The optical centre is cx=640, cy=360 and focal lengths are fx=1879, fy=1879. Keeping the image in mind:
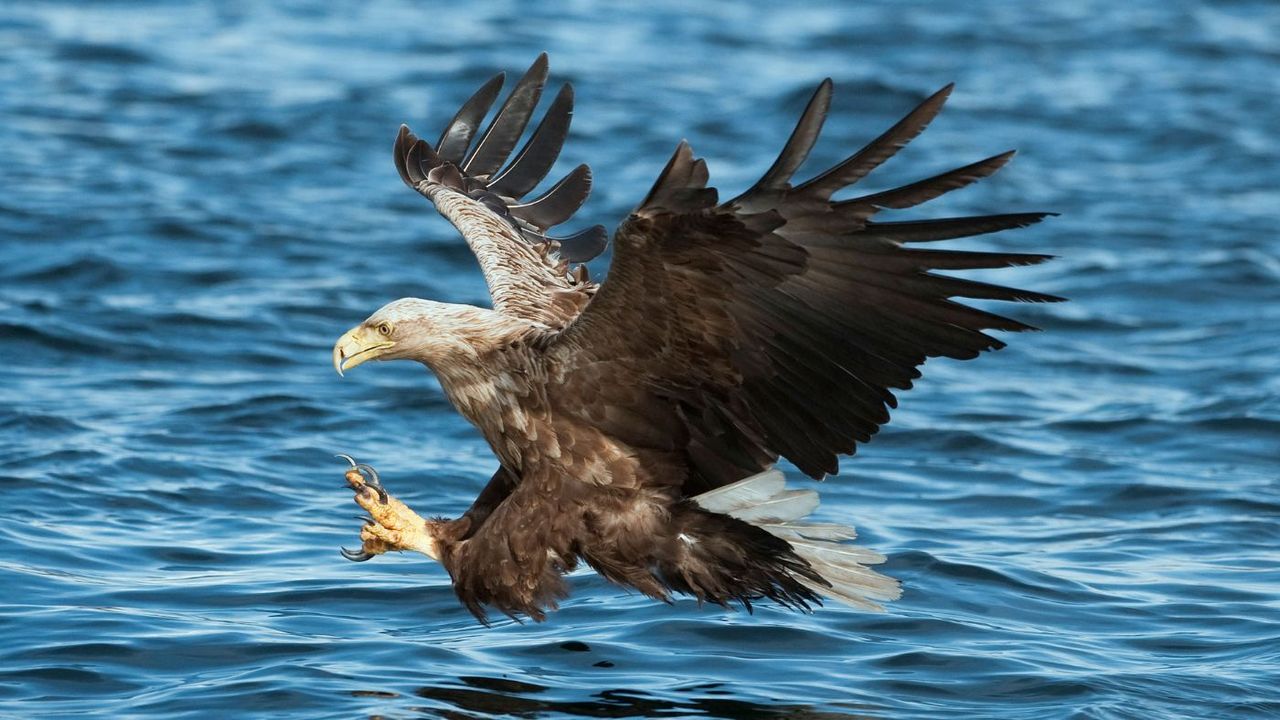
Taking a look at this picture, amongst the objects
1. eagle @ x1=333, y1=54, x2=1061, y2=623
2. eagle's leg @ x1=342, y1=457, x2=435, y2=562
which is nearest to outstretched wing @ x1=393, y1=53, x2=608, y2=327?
eagle @ x1=333, y1=54, x2=1061, y2=623

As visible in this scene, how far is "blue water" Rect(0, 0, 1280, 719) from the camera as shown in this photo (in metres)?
6.02

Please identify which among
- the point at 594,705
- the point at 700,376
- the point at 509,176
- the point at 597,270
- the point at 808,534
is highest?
the point at 597,270

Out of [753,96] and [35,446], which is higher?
[753,96]

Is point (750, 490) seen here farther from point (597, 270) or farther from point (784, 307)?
point (597, 270)

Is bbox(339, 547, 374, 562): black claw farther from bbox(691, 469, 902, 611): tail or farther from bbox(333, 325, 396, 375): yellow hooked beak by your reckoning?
bbox(691, 469, 902, 611): tail

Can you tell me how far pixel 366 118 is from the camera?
Result: 15594mm

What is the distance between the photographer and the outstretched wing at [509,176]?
7320 mm

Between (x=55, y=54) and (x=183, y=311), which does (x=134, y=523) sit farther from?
(x=55, y=54)

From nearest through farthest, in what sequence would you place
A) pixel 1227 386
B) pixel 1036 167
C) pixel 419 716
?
pixel 419 716 → pixel 1227 386 → pixel 1036 167

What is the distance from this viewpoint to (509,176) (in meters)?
7.84

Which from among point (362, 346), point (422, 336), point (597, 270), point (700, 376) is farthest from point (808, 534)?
point (597, 270)

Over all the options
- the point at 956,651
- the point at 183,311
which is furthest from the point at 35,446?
the point at 956,651

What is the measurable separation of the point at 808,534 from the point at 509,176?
104 inches

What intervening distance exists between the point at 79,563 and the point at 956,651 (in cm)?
327
